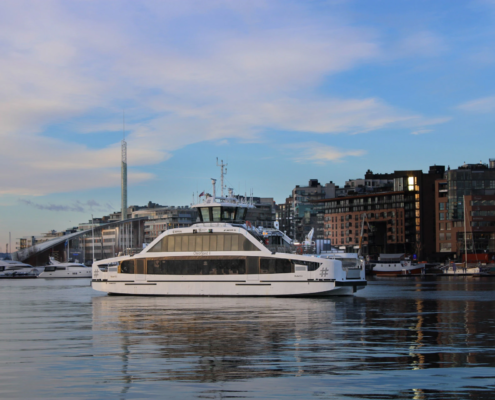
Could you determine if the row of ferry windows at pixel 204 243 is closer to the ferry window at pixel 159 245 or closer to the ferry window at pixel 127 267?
the ferry window at pixel 159 245

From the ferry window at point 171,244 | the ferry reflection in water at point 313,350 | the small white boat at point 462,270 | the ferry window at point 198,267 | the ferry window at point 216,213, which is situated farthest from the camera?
the small white boat at point 462,270

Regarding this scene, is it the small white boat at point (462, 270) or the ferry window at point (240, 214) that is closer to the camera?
the ferry window at point (240, 214)

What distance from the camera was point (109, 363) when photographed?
18844 mm

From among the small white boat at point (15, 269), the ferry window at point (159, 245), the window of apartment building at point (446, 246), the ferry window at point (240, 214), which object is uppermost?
the ferry window at point (240, 214)

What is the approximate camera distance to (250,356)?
1978cm

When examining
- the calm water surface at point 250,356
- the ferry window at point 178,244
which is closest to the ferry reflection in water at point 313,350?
the calm water surface at point 250,356

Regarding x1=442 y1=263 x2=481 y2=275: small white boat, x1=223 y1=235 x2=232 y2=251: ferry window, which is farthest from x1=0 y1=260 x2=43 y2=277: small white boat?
x1=223 y1=235 x2=232 y2=251: ferry window

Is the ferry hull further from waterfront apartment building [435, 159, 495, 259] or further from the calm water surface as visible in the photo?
waterfront apartment building [435, 159, 495, 259]

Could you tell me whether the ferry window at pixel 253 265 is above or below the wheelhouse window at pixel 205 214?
below

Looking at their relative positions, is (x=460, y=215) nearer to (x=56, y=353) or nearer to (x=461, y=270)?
(x=461, y=270)

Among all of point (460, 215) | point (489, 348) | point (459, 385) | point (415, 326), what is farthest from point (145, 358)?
point (460, 215)

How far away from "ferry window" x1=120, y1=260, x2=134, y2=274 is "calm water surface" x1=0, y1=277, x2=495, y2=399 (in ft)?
76.6

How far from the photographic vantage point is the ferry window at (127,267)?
58812mm

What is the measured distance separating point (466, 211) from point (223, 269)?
131685 mm
